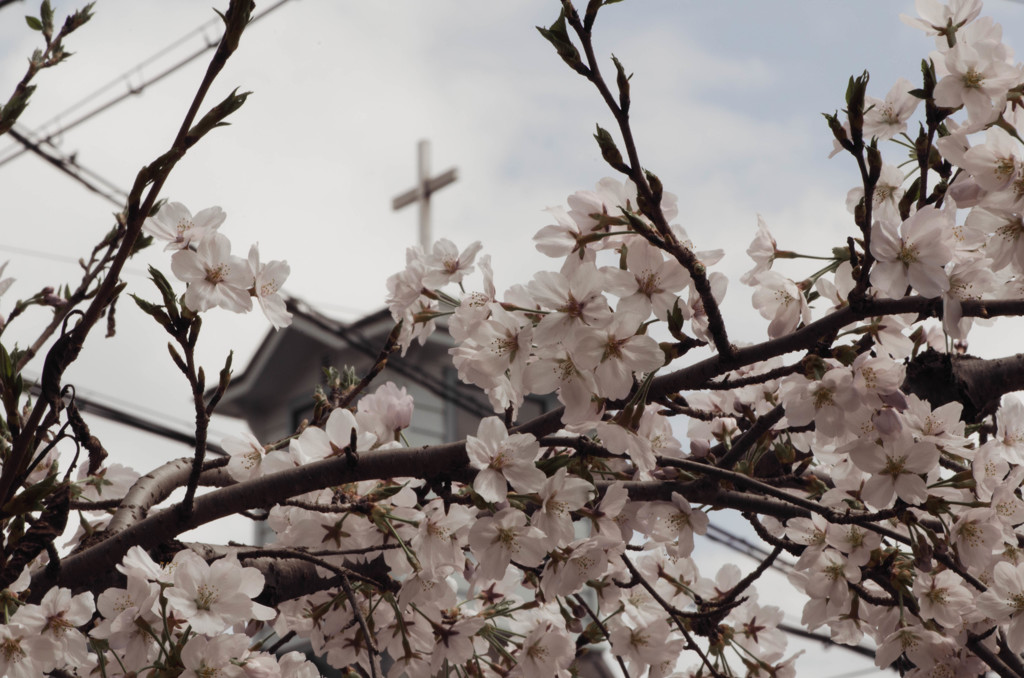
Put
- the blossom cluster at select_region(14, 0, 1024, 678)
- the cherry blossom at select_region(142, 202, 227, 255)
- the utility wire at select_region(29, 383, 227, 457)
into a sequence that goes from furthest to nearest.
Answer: the utility wire at select_region(29, 383, 227, 457), the cherry blossom at select_region(142, 202, 227, 255), the blossom cluster at select_region(14, 0, 1024, 678)

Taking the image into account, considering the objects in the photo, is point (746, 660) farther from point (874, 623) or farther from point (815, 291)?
point (815, 291)

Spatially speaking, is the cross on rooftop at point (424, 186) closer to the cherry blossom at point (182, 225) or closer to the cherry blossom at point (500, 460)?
the cherry blossom at point (182, 225)

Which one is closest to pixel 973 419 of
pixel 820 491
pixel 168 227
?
pixel 820 491

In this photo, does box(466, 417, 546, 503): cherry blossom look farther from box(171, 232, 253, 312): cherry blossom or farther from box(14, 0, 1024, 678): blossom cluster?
box(171, 232, 253, 312): cherry blossom

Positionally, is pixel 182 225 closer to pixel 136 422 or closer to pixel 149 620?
pixel 149 620

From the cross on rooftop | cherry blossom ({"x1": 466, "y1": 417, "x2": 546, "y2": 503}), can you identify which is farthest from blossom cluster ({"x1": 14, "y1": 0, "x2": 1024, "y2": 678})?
the cross on rooftop

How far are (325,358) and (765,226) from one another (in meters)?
7.79

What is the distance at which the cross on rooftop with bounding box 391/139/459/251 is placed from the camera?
1098 centimetres

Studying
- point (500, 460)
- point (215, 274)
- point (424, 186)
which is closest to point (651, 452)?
point (500, 460)

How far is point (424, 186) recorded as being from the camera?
36.5 ft

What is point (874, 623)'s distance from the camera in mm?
1905

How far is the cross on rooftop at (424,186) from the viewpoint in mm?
10984

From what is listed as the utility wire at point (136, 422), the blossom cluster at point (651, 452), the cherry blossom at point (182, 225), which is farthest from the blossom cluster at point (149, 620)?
the utility wire at point (136, 422)

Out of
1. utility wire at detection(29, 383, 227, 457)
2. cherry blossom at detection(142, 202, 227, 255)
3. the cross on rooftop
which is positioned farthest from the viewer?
the cross on rooftop
